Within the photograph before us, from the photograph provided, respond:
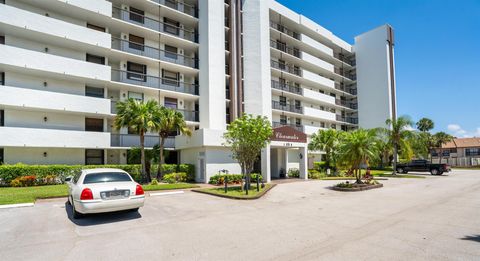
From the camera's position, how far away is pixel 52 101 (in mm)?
22219

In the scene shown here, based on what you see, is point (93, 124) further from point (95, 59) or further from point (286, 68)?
point (286, 68)

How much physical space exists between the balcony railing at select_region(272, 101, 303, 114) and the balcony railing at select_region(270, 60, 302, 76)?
16.4 ft

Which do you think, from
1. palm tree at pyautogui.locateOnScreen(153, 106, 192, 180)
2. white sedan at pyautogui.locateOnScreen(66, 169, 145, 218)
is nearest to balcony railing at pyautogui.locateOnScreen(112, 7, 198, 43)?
palm tree at pyautogui.locateOnScreen(153, 106, 192, 180)

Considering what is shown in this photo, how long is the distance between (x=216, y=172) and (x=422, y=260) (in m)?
18.2

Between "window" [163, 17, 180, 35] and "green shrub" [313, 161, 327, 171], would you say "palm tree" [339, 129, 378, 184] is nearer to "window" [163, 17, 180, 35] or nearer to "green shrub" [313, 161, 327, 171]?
"green shrub" [313, 161, 327, 171]

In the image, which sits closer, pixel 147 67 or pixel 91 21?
pixel 91 21

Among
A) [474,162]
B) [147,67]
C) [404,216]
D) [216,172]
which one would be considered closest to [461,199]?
[404,216]

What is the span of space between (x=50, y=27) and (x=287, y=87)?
27699mm

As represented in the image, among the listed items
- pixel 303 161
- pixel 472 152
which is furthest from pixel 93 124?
pixel 472 152

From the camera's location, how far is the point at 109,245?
6668 millimetres

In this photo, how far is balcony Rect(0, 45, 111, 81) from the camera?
20.8 meters

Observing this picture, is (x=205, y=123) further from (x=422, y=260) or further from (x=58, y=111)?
(x=422, y=260)

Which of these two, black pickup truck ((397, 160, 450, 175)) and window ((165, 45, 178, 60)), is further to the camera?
black pickup truck ((397, 160, 450, 175))

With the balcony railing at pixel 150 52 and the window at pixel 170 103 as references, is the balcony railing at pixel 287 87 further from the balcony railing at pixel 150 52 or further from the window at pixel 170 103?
the window at pixel 170 103
